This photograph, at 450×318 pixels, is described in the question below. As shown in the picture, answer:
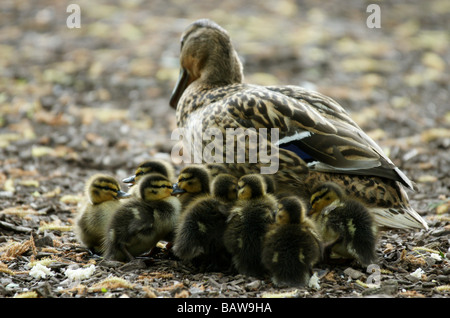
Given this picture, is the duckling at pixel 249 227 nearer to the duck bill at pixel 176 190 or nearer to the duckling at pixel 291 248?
the duckling at pixel 291 248

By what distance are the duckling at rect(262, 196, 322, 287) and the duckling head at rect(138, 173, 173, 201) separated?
83 centimetres

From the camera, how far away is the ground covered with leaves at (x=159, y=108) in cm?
379

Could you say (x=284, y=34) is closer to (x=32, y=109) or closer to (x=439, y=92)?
(x=439, y=92)

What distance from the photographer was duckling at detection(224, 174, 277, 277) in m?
3.70

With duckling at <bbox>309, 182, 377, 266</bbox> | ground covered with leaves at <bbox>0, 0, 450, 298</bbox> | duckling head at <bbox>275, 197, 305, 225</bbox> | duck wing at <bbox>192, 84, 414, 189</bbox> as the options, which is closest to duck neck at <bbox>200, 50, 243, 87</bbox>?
duck wing at <bbox>192, 84, 414, 189</bbox>

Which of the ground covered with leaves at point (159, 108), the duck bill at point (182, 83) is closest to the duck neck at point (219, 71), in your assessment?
the duck bill at point (182, 83)

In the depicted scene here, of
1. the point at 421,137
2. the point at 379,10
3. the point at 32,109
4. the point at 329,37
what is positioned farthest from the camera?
the point at 379,10

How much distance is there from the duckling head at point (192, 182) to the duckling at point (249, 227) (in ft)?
1.35

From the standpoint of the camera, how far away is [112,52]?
1035cm

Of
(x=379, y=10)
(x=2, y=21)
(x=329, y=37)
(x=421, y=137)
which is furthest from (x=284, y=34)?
(x=2, y=21)

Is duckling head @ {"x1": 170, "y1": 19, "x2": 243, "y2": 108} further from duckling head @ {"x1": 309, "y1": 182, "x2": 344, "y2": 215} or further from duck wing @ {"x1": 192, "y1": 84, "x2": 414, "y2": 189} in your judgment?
duckling head @ {"x1": 309, "y1": 182, "x2": 344, "y2": 215}

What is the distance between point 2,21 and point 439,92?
7.93m

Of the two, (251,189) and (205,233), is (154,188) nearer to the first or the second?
(205,233)

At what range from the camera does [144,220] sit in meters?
3.93
